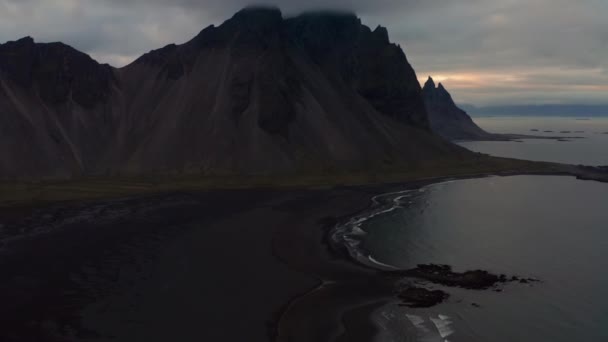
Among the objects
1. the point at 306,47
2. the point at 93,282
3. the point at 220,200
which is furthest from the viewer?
the point at 306,47

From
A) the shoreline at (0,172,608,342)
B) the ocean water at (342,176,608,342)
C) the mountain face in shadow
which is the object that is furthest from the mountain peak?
the shoreline at (0,172,608,342)

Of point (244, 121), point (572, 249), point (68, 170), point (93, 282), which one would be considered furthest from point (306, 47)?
point (93, 282)

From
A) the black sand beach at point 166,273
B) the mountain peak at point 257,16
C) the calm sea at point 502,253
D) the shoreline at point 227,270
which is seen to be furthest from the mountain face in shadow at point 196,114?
the black sand beach at point 166,273

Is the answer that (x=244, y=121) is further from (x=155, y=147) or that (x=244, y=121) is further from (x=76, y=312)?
(x=76, y=312)

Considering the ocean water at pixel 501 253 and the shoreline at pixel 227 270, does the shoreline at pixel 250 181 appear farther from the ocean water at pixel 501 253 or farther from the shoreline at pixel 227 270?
the ocean water at pixel 501 253

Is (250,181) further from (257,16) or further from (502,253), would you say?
(502,253)

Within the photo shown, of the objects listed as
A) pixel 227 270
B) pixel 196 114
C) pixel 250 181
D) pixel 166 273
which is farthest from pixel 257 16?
pixel 166 273

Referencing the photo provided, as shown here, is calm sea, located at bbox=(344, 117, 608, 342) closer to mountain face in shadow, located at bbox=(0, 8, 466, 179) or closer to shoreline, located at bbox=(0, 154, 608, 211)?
shoreline, located at bbox=(0, 154, 608, 211)
